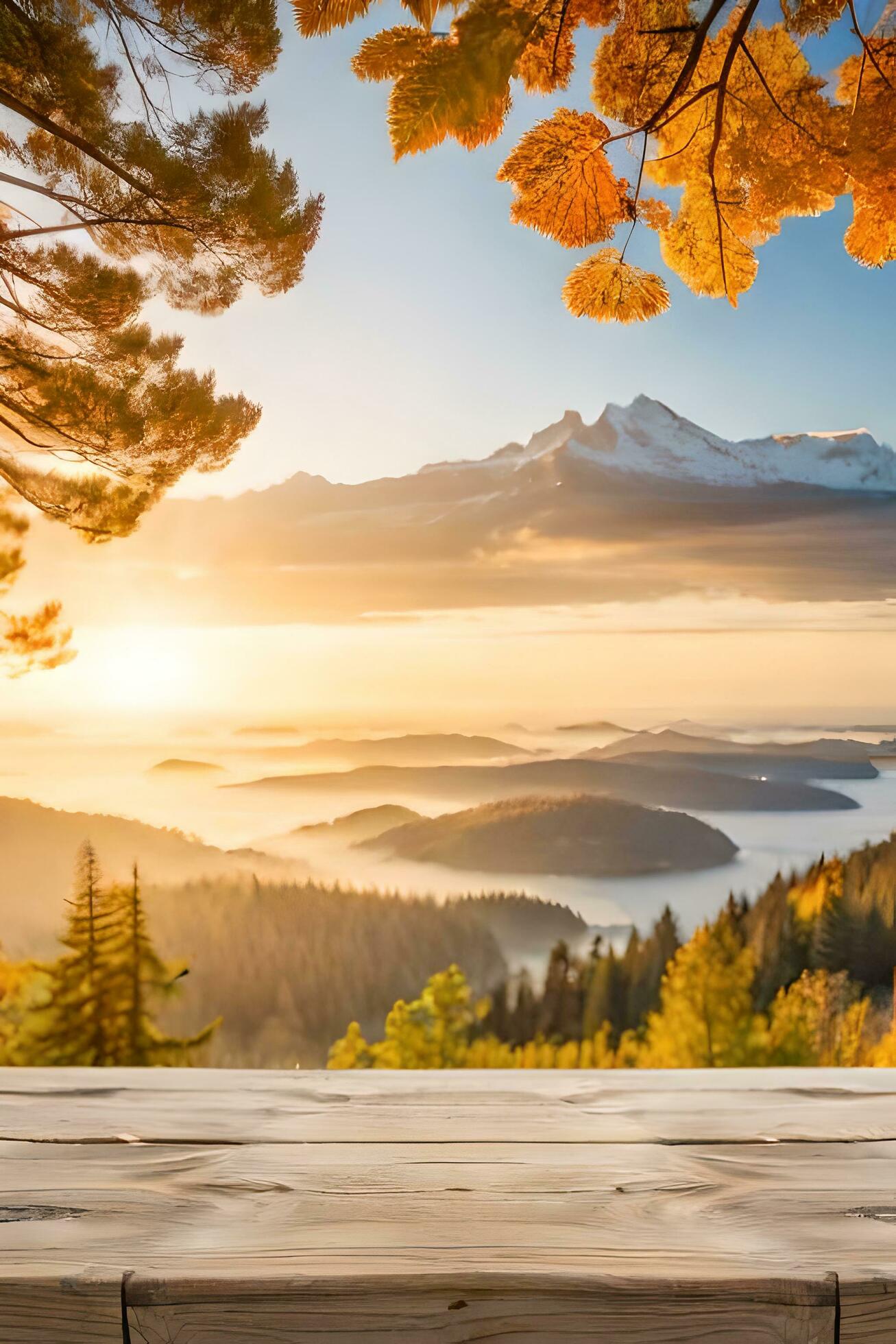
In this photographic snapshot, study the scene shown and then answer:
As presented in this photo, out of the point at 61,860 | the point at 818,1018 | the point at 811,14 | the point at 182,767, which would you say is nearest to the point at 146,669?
the point at 182,767

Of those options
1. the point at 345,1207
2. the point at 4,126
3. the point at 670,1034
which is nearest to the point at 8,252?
the point at 4,126

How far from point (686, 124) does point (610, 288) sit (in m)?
0.34

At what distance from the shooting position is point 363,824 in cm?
204

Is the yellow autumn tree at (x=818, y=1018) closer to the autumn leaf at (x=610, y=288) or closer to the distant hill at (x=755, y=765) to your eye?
the distant hill at (x=755, y=765)

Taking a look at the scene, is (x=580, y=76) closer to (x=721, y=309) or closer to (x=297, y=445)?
(x=721, y=309)

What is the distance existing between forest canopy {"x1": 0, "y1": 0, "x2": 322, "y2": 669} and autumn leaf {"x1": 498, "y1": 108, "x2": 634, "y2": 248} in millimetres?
513

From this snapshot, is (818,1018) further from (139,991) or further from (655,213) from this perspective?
(655,213)

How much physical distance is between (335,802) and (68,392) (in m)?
1.08

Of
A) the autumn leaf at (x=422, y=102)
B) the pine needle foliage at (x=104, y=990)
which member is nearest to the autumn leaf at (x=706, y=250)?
the autumn leaf at (x=422, y=102)

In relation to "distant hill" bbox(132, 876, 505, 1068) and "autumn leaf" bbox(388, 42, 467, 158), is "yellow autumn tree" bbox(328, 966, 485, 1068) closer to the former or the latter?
"distant hill" bbox(132, 876, 505, 1068)

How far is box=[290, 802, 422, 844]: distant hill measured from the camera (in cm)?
203

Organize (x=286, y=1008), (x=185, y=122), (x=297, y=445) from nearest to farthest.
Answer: (x=185, y=122) → (x=286, y=1008) → (x=297, y=445)

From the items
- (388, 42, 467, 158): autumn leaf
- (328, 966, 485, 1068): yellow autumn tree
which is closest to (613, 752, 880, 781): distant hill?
(328, 966, 485, 1068): yellow autumn tree

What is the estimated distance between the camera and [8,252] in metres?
1.79
